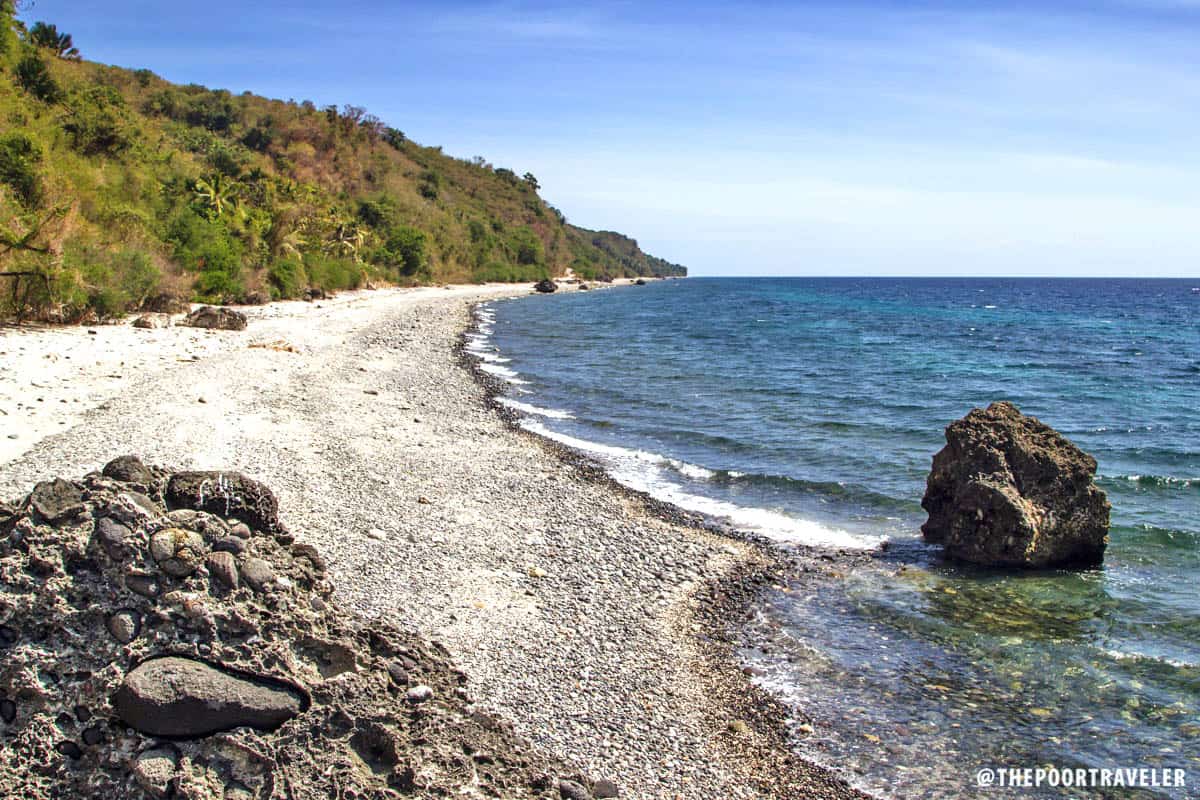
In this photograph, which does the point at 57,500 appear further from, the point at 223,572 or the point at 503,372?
the point at 503,372

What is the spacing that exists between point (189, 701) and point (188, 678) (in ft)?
0.41

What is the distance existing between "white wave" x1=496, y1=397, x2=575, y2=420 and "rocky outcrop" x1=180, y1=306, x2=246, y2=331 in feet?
36.7

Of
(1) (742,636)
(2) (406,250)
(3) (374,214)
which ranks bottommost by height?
(1) (742,636)

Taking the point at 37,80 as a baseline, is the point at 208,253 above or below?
below

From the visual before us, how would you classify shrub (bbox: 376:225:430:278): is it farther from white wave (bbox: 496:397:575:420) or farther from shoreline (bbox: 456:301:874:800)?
shoreline (bbox: 456:301:874:800)

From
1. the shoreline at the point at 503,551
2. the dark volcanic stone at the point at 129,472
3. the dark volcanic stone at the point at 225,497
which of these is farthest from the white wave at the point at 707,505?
the dark volcanic stone at the point at 129,472

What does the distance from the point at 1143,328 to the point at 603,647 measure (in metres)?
66.4

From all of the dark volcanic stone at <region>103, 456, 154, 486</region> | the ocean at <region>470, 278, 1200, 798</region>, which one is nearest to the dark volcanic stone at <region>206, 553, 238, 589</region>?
the dark volcanic stone at <region>103, 456, 154, 486</region>

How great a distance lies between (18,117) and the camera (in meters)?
29.0

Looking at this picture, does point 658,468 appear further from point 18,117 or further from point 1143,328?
point 1143,328

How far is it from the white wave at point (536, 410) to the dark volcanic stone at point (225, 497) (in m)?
15.1

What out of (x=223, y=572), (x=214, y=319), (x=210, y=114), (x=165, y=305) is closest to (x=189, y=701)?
(x=223, y=572)

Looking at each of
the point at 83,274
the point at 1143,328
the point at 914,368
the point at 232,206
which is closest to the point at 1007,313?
the point at 1143,328

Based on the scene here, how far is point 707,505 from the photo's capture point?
45.8ft
